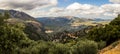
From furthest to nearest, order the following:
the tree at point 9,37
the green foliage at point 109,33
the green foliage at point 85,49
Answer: the green foliage at point 109,33
the green foliage at point 85,49
the tree at point 9,37

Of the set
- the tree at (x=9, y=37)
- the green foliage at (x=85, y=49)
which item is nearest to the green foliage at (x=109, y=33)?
the green foliage at (x=85, y=49)

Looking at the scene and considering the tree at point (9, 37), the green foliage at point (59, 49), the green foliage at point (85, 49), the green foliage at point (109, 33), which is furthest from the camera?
the green foliage at point (109, 33)

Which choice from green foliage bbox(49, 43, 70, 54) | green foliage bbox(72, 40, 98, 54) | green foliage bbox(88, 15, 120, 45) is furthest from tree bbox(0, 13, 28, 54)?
green foliage bbox(88, 15, 120, 45)

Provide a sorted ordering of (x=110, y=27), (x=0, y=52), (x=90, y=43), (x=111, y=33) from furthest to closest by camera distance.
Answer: (x=110, y=27) → (x=111, y=33) → (x=90, y=43) → (x=0, y=52)

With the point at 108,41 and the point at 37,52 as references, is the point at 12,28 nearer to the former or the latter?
the point at 37,52

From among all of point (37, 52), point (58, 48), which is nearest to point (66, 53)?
point (58, 48)

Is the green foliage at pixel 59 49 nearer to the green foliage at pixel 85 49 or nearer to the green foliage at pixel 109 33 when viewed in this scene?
the green foliage at pixel 85 49

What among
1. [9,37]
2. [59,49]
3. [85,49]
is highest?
[9,37]

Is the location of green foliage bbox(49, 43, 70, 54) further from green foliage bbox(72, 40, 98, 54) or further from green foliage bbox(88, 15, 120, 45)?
green foliage bbox(88, 15, 120, 45)

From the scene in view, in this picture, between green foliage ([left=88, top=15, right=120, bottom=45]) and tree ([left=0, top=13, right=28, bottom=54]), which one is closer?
tree ([left=0, top=13, right=28, bottom=54])

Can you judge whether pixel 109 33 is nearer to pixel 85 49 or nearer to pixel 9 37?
pixel 85 49

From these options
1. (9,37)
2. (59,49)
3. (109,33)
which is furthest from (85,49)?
(109,33)
